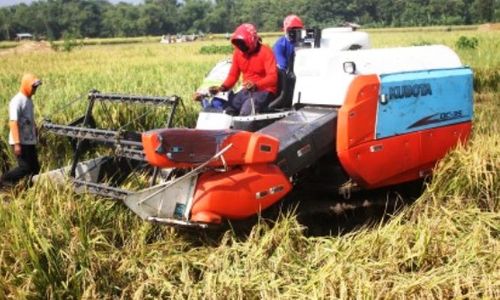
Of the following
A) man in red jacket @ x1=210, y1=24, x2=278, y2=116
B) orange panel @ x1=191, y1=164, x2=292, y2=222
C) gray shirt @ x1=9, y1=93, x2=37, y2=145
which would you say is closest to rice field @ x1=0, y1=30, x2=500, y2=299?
orange panel @ x1=191, y1=164, x2=292, y2=222

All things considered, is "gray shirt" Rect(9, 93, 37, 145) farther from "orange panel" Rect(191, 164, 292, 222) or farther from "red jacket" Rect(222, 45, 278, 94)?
"orange panel" Rect(191, 164, 292, 222)

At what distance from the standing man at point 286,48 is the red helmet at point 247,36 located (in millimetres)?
434

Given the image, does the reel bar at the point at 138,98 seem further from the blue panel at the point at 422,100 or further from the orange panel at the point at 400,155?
the blue panel at the point at 422,100

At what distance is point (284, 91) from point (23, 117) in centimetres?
273

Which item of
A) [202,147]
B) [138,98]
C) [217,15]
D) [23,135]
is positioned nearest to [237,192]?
[202,147]

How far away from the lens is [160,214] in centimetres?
402

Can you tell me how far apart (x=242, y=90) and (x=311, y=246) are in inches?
69.5

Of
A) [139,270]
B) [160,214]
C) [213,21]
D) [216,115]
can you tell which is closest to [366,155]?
[216,115]

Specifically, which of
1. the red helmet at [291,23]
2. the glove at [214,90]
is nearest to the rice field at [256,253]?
the glove at [214,90]

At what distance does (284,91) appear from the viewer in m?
5.36

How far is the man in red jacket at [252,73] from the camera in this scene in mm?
5254

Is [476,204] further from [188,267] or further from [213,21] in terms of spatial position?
[213,21]

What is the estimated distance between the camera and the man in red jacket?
525 centimetres

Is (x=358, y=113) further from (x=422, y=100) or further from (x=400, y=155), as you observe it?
(x=422, y=100)
